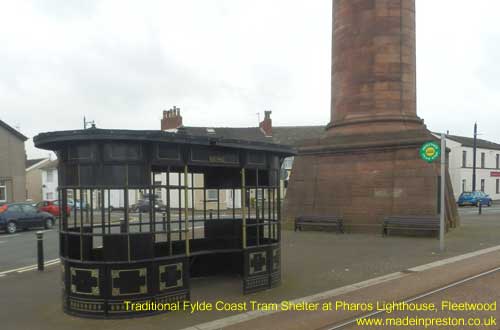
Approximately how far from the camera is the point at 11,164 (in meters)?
33.6

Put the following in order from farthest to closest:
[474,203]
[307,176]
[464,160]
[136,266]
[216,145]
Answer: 1. [464,160]
2. [474,203]
3. [307,176]
4. [216,145]
5. [136,266]

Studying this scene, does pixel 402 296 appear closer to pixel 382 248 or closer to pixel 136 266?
pixel 136 266

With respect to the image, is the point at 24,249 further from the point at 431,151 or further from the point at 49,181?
the point at 49,181

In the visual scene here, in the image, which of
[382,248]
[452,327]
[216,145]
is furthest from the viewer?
[382,248]

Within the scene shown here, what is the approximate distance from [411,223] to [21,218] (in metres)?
17.9

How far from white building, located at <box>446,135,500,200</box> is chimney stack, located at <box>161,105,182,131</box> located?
2940cm

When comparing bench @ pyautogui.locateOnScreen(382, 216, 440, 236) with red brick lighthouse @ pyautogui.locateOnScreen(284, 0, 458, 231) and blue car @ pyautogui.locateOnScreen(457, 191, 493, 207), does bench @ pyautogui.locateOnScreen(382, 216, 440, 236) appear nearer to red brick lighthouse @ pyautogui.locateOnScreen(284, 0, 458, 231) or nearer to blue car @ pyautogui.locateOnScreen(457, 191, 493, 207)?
red brick lighthouse @ pyautogui.locateOnScreen(284, 0, 458, 231)

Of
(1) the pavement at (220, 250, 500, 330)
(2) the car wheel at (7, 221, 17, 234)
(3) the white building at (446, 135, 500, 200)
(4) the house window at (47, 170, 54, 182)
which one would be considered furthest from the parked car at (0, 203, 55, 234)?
(3) the white building at (446, 135, 500, 200)

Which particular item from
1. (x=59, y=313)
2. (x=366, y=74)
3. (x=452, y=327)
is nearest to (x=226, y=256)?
(x=59, y=313)

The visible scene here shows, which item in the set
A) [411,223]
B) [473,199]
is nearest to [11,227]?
[411,223]

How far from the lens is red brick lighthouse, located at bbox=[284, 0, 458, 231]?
16234 millimetres

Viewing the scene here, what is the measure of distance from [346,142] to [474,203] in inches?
1061

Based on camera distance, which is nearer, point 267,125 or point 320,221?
point 320,221

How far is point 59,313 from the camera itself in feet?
21.6
